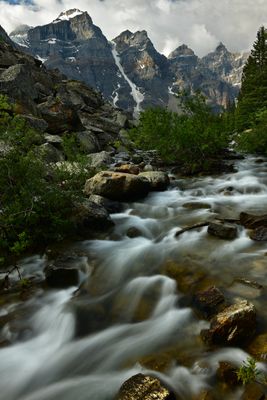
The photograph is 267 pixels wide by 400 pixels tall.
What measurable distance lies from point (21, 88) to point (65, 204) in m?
17.6

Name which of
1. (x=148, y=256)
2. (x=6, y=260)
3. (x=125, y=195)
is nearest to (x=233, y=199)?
(x=125, y=195)

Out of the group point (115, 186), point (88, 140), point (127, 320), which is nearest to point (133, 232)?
point (115, 186)

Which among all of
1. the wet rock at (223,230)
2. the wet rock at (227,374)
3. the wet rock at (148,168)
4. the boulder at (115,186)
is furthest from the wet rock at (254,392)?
the wet rock at (148,168)

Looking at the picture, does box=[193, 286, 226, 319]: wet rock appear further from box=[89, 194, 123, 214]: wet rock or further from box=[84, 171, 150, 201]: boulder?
box=[84, 171, 150, 201]: boulder

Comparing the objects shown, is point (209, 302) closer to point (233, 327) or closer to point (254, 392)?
point (233, 327)

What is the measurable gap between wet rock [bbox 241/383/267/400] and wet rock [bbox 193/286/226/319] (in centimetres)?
170

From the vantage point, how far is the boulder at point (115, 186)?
14.2 metres

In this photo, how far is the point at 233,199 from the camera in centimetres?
1466

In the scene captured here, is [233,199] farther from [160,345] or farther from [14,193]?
[160,345]

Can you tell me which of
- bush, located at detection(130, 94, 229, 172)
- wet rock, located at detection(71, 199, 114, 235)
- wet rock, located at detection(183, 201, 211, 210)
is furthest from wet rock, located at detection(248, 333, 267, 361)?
bush, located at detection(130, 94, 229, 172)

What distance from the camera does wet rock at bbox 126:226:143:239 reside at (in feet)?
37.2

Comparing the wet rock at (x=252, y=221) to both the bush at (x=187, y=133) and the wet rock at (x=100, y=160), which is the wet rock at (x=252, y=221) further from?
the wet rock at (x=100, y=160)

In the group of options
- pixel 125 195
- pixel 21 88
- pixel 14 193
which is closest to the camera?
pixel 14 193

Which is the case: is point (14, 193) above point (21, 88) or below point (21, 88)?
below
